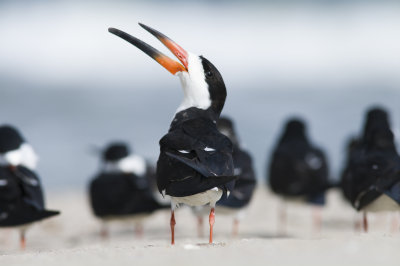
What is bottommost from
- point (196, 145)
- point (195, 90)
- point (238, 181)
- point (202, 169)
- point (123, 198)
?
point (123, 198)

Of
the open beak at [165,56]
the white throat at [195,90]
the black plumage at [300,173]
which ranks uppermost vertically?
the open beak at [165,56]

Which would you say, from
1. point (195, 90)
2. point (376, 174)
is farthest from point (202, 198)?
point (376, 174)

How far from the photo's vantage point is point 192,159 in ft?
16.6

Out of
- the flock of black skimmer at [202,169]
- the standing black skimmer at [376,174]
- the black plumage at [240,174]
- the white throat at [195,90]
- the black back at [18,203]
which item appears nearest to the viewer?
the flock of black skimmer at [202,169]

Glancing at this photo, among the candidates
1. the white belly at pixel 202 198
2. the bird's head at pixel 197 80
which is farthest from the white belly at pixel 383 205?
the white belly at pixel 202 198

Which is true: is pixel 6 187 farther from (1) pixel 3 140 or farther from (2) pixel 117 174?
(2) pixel 117 174

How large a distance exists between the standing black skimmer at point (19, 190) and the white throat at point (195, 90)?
2.27 meters

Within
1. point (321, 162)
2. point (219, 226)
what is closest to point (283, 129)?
point (321, 162)

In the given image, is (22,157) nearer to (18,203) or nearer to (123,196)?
(18,203)

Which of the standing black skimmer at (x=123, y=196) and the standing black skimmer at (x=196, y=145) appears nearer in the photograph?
the standing black skimmer at (x=196, y=145)

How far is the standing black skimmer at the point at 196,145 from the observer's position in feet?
16.5

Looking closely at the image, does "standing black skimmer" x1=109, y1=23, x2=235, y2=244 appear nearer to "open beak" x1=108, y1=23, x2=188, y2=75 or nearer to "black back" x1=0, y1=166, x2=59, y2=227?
"open beak" x1=108, y1=23, x2=188, y2=75

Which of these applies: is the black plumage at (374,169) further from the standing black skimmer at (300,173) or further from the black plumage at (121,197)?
the black plumage at (121,197)

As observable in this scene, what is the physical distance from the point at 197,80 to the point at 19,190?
112 inches
